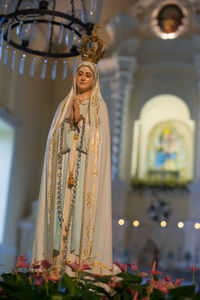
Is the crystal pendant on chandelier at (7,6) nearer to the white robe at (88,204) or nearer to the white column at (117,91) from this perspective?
the white robe at (88,204)

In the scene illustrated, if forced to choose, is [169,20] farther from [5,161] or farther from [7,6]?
[7,6]

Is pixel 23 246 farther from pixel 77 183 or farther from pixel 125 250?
pixel 77 183

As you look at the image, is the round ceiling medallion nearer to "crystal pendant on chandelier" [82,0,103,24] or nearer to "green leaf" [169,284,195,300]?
"crystal pendant on chandelier" [82,0,103,24]

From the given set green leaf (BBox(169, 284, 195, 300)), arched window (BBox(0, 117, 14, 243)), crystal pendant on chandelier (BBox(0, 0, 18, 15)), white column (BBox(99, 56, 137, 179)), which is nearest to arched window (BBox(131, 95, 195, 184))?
white column (BBox(99, 56, 137, 179))

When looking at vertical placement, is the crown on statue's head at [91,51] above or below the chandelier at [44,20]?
below

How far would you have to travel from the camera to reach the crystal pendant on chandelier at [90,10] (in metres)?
4.63

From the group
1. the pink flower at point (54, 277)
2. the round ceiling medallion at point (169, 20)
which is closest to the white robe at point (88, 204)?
the pink flower at point (54, 277)

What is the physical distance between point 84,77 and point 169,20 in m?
8.06

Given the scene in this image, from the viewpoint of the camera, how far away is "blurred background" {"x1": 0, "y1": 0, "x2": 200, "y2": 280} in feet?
33.1

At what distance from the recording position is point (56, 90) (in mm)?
10359

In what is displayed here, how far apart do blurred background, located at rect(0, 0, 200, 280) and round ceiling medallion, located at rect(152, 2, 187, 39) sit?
0.02 metres

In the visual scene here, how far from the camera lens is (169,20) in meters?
11.6

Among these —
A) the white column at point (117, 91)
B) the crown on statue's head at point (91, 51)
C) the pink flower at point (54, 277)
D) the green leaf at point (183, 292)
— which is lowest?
the pink flower at point (54, 277)

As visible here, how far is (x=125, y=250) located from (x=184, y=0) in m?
5.87
